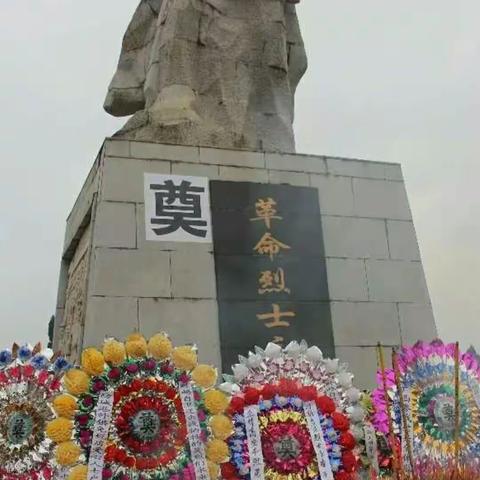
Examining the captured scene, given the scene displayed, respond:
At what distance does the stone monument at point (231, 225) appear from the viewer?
4.00 m

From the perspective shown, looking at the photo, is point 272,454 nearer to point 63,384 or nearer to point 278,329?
point 63,384

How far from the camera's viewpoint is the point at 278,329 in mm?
4105

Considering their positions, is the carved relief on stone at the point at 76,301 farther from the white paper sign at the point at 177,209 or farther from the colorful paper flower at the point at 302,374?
the colorful paper flower at the point at 302,374

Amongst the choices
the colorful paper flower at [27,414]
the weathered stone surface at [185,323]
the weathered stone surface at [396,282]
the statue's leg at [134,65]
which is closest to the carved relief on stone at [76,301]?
the weathered stone surface at [185,323]

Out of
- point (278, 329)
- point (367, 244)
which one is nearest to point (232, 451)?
point (278, 329)

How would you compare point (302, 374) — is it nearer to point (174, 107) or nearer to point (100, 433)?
point (100, 433)

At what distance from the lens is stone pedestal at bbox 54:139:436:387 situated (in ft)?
12.9

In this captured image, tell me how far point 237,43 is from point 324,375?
128 inches

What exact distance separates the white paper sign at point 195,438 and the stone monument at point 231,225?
4.65 feet

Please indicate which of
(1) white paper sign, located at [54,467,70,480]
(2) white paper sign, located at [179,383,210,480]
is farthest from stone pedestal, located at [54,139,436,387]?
(2) white paper sign, located at [179,383,210,480]

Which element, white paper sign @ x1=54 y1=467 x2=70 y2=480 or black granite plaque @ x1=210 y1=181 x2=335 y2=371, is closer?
white paper sign @ x1=54 y1=467 x2=70 y2=480

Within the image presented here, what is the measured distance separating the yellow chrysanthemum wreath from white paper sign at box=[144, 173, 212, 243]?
1.63m

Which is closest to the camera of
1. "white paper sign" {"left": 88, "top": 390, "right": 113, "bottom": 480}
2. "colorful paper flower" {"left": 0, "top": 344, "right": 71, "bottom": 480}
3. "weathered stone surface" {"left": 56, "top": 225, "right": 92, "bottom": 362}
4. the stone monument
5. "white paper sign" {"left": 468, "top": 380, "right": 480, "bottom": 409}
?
"white paper sign" {"left": 88, "top": 390, "right": 113, "bottom": 480}

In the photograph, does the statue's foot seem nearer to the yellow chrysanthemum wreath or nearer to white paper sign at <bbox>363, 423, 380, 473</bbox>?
the yellow chrysanthemum wreath
